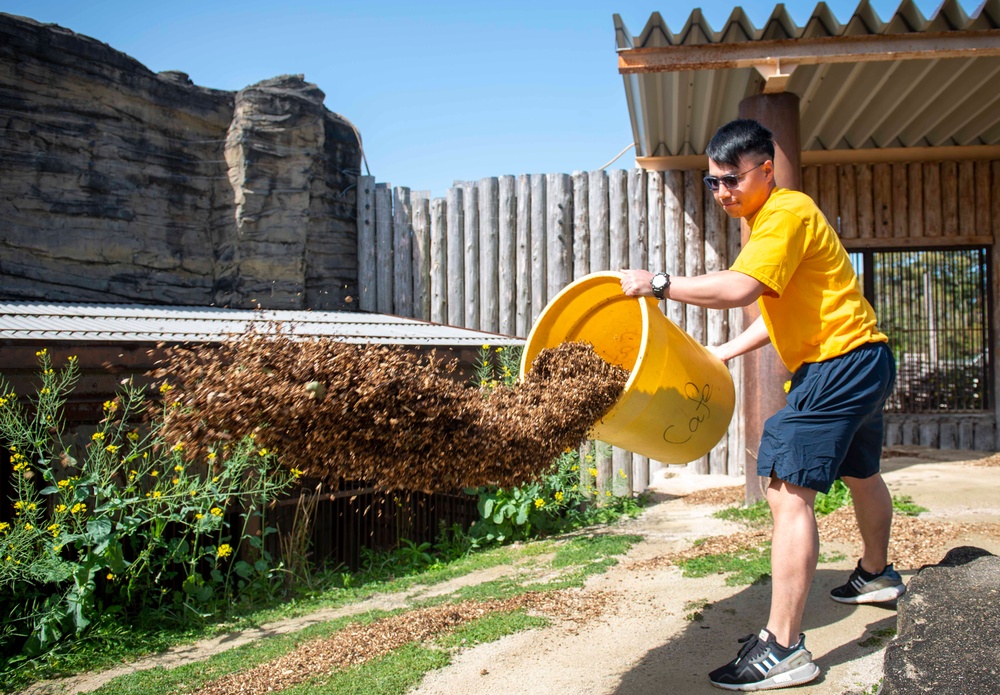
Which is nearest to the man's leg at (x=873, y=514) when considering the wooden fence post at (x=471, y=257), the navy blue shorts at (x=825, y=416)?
the navy blue shorts at (x=825, y=416)

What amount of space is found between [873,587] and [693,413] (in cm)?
107

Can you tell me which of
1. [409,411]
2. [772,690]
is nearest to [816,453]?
[772,690]

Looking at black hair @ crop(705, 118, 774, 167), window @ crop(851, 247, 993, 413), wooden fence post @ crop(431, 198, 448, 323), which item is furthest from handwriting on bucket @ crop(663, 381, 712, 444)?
window @ crop(851, 247, 993, 413)

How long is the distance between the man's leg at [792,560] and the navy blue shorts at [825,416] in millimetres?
82

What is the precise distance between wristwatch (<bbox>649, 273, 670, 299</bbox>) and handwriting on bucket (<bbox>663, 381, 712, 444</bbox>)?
763 millimetres

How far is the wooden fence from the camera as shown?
7734mm

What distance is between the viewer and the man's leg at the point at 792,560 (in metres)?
2.85

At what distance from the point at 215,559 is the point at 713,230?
17.2 ft

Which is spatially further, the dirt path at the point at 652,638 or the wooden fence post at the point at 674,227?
the wooden fence post at the point at 674,227

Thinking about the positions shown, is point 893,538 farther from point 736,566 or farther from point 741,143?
point 741,143

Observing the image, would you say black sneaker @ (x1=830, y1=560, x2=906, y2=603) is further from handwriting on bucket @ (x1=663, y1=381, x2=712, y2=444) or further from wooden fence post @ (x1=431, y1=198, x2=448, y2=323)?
wooden fence post @ (x1=431, y1=198, x2=448, y2=323)

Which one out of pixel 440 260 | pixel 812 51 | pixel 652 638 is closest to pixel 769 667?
pixel 652 638

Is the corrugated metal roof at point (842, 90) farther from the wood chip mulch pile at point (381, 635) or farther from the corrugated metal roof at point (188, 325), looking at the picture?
the wood chip mulch pile at point (381, 635)

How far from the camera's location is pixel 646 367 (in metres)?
3.37
